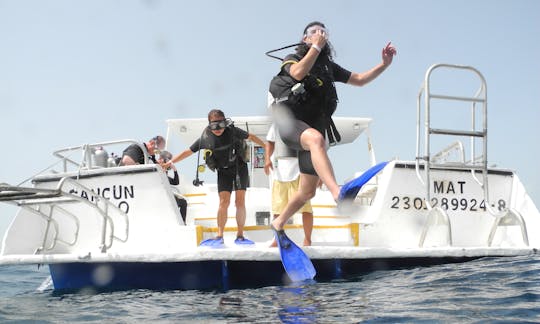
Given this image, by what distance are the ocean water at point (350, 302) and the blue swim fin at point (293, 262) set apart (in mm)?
111

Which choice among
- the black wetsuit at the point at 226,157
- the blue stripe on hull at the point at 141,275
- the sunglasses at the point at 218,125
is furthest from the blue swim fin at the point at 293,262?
the sunglasses at the point at 218,125

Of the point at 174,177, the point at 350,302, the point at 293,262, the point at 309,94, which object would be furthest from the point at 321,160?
the point at 174,177

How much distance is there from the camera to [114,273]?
5.40 metres

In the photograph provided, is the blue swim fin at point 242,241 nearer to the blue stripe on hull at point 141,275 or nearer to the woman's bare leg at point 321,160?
the blue stripe on hull at point 141,275

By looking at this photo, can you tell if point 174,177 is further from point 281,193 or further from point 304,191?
point 304,191

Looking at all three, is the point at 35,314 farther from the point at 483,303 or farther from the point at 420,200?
the point at 420,200

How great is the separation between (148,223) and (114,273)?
0.66 m

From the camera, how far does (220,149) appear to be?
6.07 meters

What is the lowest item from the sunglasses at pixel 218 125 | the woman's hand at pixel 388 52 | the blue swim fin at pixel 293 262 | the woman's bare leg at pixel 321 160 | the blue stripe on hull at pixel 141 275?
the blue stripe on hull at pixel 141 275

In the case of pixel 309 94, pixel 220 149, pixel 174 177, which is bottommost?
pixel 174 177

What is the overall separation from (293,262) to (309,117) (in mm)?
1156

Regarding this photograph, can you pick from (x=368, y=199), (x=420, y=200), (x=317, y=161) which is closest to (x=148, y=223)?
(x=317, y=161)

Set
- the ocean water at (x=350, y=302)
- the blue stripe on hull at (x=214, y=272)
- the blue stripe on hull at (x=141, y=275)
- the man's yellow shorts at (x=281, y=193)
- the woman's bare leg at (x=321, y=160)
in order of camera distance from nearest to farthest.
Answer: the ocean water at (x=350, y=302) → the woman's bare leg at (x=321, y=160) → the blue stripe on hull at (x=214, y=272) → the blue stripe on hull at (x=141, y=275) → the man's yellow shorts at (x=281, y=193)

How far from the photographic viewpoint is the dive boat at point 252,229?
16.7 feet
